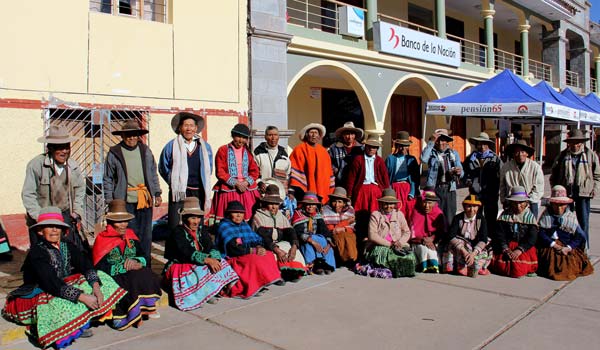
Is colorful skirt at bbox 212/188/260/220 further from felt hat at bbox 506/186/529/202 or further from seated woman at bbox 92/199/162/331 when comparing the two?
felt hat at bbox 506/186/529/202

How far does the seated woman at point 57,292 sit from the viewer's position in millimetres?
3598

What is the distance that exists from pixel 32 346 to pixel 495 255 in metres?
4.51

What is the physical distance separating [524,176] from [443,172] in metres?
0.93

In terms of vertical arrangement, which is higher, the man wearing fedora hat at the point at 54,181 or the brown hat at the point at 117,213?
the man wearing fedora hat at the point at 54,181

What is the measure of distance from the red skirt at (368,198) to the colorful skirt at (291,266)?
122 centimetres

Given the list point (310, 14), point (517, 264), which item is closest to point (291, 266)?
point (517, 264)

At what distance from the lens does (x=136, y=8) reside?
8148mm

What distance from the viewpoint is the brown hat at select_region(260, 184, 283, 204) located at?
538 cm

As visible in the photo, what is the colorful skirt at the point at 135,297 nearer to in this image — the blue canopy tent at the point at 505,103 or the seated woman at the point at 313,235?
the seated woman at the point at 313,235

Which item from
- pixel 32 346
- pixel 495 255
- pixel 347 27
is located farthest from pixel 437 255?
pixel 347 27

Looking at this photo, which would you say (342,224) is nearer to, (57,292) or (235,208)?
(235,208)

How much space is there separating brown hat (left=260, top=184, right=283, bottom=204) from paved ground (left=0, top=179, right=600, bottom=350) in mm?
877

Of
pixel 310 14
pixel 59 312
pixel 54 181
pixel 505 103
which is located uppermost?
pixel 310 14

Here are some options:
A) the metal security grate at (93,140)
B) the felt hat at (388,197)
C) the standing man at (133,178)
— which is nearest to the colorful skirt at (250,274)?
the standing man at (133,178)
